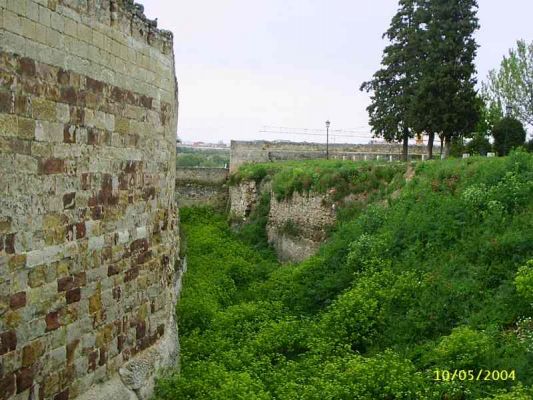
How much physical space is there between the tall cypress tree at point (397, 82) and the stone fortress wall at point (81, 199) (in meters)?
16.5

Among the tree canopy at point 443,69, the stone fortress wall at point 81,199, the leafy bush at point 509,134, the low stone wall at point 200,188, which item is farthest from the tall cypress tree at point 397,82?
the stone fortress wall at point 81,199

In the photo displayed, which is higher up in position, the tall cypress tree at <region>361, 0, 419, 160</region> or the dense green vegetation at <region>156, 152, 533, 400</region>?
the tall cypress tree at <region>361, 0, 419, 160</region>

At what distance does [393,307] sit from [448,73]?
1287 cm

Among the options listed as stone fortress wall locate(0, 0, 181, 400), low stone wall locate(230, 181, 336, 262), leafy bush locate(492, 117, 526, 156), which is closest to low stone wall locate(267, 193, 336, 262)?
low stone wall locate(230, 181, 336, 262)

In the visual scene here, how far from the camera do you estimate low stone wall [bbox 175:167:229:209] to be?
27.1 m

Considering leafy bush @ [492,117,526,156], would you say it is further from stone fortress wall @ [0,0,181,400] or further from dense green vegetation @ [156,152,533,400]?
stone fortress wall @ [0,0,181,400]

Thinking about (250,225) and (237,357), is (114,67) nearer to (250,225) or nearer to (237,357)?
(237,357)

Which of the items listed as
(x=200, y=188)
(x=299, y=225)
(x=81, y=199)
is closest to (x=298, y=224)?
(x=299, y=225)

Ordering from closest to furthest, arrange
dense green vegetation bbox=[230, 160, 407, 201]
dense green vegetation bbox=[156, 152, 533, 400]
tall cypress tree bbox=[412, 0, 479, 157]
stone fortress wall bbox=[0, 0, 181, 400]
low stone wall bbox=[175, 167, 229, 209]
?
stone fortress wall bbox=[0, 0, 181, 400] < dense green vegetation bbox=[156, 152, 533, 400] < dense green vegetation bbox=[230, 160, 407, 201] < tall cypress tree bbox=[412, 0, 479, 157] < low stone wall bbox=[175, 167, 229, 209]

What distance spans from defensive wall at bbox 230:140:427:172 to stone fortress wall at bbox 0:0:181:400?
69.0ft

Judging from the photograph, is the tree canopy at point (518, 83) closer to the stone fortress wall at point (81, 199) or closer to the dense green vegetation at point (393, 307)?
the dense green vegetation at point (393, 307)

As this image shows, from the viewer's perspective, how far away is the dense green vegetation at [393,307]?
769 cm

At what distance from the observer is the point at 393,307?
1032 centimetres

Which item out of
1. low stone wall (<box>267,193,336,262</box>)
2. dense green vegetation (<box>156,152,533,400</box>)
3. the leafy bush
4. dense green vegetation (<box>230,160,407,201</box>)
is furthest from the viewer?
the leafy bush
